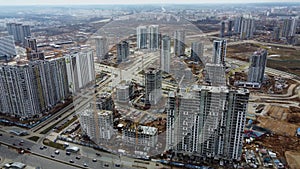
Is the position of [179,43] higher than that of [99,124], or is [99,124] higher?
[179,43]

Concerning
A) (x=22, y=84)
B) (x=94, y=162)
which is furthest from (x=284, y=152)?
(x=22, y=84)

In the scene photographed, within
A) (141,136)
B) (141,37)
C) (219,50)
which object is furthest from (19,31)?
(141,136)

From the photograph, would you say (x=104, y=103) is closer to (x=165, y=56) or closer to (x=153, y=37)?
(x=165, y=56)

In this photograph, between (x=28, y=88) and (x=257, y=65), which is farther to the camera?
(x=257, y=65)

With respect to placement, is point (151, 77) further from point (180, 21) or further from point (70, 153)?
point (180, 21)

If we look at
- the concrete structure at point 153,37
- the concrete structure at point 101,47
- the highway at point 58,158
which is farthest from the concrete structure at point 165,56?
the highway at point 58,158

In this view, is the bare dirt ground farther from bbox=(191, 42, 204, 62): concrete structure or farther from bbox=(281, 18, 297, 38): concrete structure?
bbox=(281, 18, 297, 38): concrete structure
